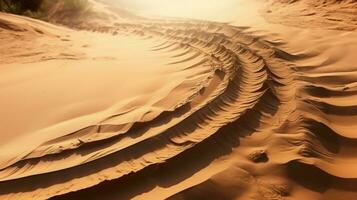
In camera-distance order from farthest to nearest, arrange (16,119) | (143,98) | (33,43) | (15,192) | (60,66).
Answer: (33,43) < (60,66) < (143,98) < (16,119) < (15,192)

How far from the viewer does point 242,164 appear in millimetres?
2658

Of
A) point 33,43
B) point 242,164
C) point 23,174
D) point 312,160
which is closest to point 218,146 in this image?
point 242,164

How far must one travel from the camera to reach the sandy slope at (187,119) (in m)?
2.50

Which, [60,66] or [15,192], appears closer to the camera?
[15,192]

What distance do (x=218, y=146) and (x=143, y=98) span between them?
2.99 ft

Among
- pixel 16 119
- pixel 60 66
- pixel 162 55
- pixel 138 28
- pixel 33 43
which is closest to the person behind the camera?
pixel 16 119

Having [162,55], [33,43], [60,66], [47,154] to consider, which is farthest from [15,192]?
[33,43]

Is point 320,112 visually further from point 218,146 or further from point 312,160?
point 218,146

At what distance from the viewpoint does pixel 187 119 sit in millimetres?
3080

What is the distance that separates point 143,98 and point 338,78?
174 centimetres

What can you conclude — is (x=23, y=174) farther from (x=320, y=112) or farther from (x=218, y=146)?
(x=320, y=112)

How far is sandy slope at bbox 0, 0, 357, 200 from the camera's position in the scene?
8.21 ft

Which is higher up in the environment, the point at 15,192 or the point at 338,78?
the point at 338,78

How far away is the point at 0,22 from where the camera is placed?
19.4ft
